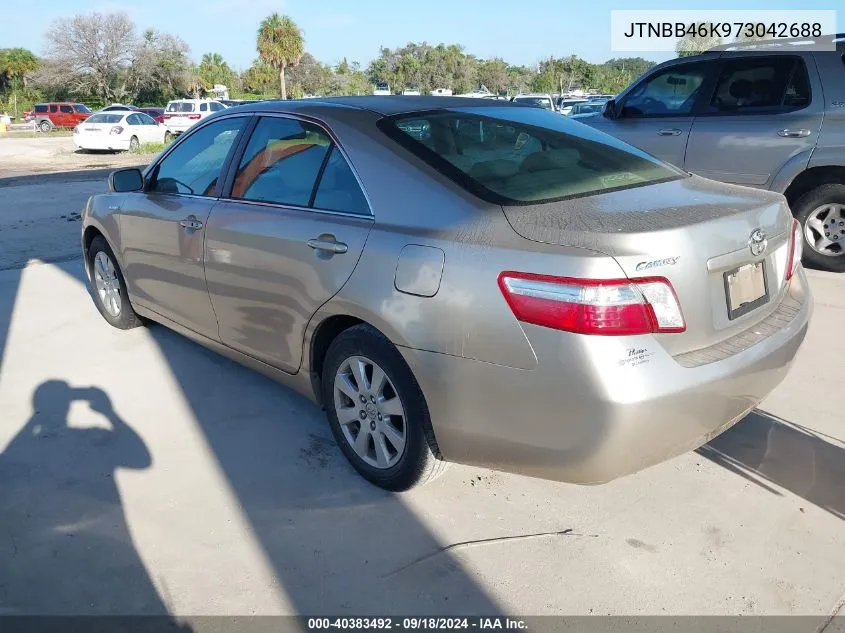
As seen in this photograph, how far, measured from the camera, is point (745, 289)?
2.64 metres

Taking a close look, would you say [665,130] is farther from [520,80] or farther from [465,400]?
[520,80]

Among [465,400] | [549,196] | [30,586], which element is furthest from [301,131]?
[30,586]

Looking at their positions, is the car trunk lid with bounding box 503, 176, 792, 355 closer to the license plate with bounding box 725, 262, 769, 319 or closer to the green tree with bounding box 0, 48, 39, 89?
the license plate with bounding box 725, 262, 769, 319

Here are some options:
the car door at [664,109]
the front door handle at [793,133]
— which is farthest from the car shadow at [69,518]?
the front door handle at [793,133]

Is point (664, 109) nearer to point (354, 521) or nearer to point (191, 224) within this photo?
point (191, 224)

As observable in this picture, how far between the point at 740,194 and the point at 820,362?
6.34ft

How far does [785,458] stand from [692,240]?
1437 millimetres

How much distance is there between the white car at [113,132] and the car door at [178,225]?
21.3 m

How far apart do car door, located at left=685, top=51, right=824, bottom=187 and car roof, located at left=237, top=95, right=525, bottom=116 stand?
350 centimetres

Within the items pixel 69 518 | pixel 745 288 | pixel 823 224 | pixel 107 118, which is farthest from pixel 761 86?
pixel 107 118

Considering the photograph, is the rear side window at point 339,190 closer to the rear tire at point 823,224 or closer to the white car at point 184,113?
the rear tire at point 823,224

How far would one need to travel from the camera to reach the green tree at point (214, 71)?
219 feet

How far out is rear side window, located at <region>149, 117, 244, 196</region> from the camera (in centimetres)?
382

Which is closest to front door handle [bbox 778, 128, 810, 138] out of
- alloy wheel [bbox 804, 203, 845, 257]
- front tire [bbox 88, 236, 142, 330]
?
alloy wheel [bbox 804, 203, 845, 257]
